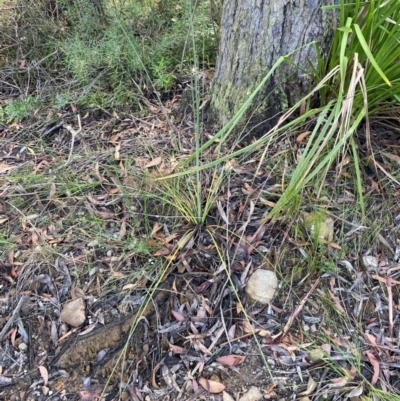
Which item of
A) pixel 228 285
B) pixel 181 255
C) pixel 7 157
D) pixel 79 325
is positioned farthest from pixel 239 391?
pixel 7 157

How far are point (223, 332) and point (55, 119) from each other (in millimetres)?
1513

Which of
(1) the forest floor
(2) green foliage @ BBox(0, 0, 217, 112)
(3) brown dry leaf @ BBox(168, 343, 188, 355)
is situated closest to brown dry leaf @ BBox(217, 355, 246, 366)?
(1) the forest floor

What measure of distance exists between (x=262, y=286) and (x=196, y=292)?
0.26 meters

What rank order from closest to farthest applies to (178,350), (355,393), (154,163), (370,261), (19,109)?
(355,393) < (178,350) < (370,261) < (154,163) < (19,109)

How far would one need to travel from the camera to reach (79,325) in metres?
1.55

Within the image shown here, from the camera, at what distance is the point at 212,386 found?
144 centimetres

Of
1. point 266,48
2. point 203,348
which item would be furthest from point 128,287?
point 266,48

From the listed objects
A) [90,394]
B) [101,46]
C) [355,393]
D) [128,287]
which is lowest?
[90,394]

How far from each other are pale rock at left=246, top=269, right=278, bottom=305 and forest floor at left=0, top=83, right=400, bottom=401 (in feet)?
0.08

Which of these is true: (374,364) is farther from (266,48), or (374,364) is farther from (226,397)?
(266,48)

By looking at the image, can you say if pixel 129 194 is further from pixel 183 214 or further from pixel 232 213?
pixel 232 213

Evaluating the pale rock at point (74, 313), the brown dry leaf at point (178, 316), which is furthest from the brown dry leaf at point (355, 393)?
the pale rock at point (74, 313)

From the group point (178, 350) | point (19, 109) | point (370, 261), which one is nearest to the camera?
point (178, 350)

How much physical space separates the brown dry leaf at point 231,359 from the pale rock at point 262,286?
22 cm
